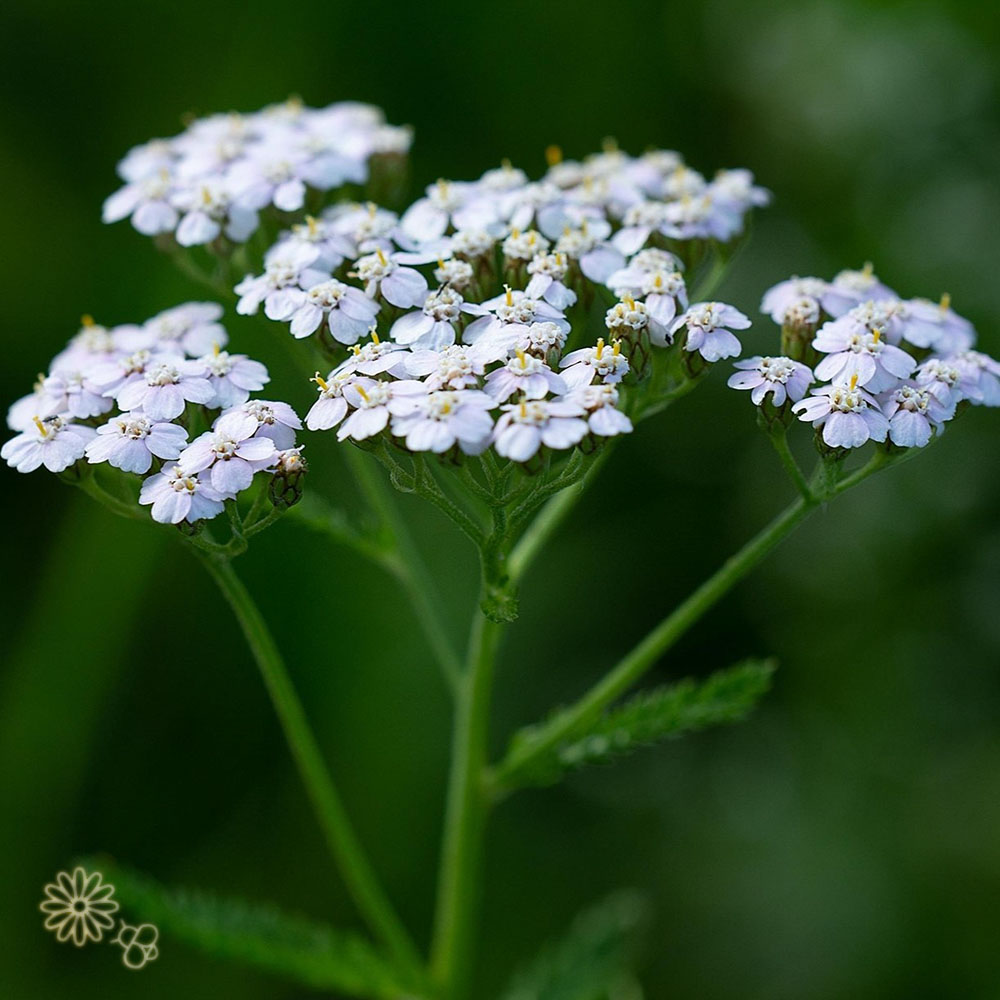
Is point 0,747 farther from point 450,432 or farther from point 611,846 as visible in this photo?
point 450,432

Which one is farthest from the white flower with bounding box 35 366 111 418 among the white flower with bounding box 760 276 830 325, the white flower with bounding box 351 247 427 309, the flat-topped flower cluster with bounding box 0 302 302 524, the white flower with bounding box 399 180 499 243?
the white flower with bounding box 760 276 830 325

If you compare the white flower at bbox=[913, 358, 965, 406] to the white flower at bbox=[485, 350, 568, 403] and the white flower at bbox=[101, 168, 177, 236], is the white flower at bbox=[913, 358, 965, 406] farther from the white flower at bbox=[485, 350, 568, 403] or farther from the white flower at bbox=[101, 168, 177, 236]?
the white flower at bbox=[101, 168, 177, 236]

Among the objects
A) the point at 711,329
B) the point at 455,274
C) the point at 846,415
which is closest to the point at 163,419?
the point at 455,274

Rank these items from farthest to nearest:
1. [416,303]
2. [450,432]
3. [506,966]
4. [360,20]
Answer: [360,20], [506,966], [416,303], [450,432]

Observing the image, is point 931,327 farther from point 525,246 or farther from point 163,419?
point 163,419

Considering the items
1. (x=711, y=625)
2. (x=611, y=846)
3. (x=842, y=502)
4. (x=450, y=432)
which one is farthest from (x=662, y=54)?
(x=450, y=432)
